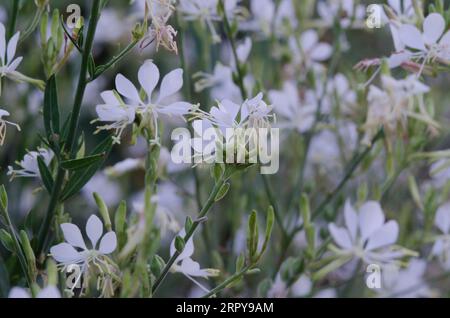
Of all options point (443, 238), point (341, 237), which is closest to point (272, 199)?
point (341, 237)

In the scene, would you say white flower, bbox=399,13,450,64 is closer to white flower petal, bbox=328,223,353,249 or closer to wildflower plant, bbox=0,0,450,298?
wildflower plant, bbox=0,0,450,298

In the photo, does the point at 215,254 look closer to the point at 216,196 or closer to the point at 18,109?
the point at 216,196

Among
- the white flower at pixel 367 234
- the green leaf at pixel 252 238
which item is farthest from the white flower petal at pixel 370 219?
the green leaf at pixel 252 238

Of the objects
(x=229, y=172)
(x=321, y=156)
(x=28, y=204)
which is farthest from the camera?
(x=28, y=204)

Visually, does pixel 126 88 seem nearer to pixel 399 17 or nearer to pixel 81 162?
pixel 81 162

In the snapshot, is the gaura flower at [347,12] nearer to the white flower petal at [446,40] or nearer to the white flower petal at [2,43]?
the white flower petal at [446,40]
